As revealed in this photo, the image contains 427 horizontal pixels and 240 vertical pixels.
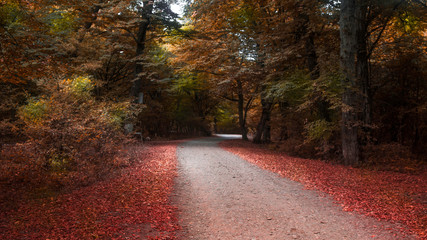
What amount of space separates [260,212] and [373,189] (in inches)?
141

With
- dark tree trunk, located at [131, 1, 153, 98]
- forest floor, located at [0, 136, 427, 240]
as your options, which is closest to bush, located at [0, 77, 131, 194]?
forest floor, located at [0, 136, 427, 240]

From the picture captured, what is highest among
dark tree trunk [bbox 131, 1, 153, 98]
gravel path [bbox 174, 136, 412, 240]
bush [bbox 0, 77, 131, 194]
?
dark tree trunk [bbox 131, 1, 153, 98]

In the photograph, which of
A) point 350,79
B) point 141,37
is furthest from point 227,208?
point 141,37

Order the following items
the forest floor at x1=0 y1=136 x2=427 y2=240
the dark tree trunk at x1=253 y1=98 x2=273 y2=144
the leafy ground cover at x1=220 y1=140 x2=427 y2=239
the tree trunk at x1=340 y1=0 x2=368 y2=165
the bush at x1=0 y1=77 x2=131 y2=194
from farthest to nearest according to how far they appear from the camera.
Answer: the dark tree trunk at x1=253 y1=98 x2=273 y2=144, the tree trunk at x1=340 y1=0 x2=368 y2=165, the bush at x1=0 y1=77 x2=131 y2=194, the leafy ground cover at x1=220 y1=140 x2=427 y2=239, the forest floor at x1=0 y1=136 x2=427 y2=240

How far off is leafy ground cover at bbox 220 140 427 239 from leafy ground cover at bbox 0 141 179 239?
12.7 ft

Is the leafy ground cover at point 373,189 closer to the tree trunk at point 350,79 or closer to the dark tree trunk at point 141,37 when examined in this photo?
the tree trunk at point 350,79

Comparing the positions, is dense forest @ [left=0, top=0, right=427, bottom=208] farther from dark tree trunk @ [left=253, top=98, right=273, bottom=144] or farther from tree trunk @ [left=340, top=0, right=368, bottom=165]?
dark tree trunk @ [left=253, top=98, right=273, bottom=144]

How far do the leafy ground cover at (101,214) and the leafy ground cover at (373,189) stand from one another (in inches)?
153

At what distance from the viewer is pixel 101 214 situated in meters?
4.66

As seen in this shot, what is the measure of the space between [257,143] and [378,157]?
35.9ft

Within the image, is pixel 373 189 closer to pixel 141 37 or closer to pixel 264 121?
pixel 264 121

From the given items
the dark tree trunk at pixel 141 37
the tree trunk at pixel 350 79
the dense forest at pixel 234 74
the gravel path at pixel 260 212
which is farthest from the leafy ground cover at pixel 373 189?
the dark tree trunk at pixel 141 37

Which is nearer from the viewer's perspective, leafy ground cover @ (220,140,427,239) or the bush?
leafy ground cover @ (220,140,427,239)

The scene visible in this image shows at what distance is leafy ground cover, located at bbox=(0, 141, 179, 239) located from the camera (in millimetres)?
3932
